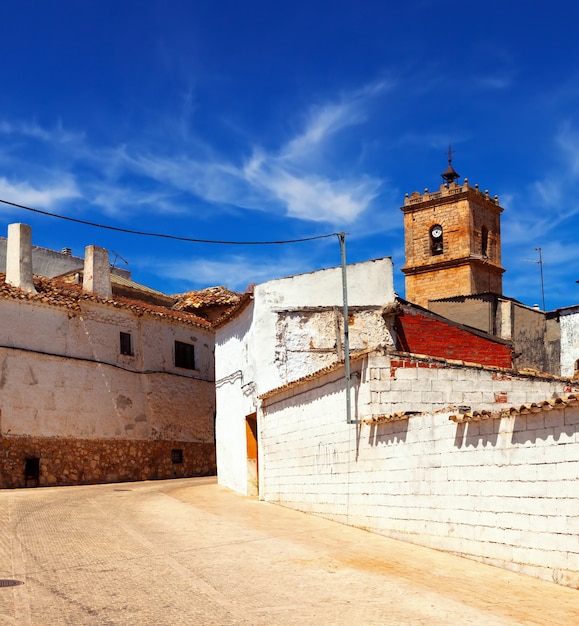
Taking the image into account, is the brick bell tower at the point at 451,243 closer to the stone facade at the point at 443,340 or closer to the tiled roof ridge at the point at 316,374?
the stone facade at the point at 443,340

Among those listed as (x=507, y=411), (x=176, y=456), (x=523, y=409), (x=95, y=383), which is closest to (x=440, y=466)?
(x=507, y=411)

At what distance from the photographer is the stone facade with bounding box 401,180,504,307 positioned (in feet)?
174

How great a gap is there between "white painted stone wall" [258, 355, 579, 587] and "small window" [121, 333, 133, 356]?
10.5 meters

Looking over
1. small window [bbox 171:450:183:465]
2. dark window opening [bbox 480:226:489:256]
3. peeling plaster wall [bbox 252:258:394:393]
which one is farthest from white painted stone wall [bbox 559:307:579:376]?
dark window opening [bbox 480:226:489:256]

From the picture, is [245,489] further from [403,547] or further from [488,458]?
[488,458]

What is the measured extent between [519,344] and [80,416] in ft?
67.8

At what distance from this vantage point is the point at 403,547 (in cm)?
1119

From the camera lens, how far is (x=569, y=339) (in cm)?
3575

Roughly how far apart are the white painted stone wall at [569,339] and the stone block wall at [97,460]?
16389mm

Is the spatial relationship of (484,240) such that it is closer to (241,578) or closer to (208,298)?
(208,298)

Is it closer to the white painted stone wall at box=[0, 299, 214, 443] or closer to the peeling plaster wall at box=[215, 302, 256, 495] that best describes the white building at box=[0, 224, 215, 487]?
Result: the white painted stone wall at box=[0, 299, 214, 443]

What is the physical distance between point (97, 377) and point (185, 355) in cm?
438

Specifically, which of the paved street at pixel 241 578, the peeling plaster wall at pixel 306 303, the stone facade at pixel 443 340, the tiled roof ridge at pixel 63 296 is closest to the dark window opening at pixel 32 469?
the tiled roof ridge at pixel 63 296

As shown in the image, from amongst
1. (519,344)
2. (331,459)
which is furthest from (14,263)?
(519,344)
